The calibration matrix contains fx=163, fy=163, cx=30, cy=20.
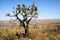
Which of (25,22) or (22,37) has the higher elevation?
(25,22)

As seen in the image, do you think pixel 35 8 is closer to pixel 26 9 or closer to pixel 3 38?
pixel 26 9

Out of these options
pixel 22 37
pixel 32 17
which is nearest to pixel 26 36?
pixel 22 37

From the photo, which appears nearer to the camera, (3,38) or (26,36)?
(3,38)

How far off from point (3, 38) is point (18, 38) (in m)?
2.43

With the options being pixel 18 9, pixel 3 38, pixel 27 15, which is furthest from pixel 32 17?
pixel 3 38

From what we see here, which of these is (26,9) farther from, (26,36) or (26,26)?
(26,36)

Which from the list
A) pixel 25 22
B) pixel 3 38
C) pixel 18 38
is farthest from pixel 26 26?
pixel 3 38

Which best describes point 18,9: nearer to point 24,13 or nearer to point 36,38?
point 24,13

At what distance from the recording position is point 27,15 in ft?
88.6

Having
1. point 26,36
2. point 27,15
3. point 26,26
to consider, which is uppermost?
point 27,15

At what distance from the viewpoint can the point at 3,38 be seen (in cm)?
2642

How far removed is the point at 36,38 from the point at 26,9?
5.04 metres

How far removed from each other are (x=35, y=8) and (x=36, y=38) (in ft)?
16.3

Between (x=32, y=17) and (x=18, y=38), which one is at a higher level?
(x=32, y=17)
